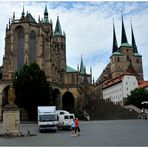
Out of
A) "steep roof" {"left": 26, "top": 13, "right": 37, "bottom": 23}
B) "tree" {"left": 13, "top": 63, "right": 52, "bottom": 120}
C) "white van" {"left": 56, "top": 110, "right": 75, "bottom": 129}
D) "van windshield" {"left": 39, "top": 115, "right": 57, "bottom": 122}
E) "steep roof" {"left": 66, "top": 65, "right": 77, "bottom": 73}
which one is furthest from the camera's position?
"steep roof" {"left": 66, "top": 65, "right": 77, "bottom": 73}

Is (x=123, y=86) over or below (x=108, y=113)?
over

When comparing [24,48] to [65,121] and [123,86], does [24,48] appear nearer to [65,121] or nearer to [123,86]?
[65,121]

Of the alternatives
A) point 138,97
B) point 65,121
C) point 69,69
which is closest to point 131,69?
point 138,97

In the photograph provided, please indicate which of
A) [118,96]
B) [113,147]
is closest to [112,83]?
[118,96]

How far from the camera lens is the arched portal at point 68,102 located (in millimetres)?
67812

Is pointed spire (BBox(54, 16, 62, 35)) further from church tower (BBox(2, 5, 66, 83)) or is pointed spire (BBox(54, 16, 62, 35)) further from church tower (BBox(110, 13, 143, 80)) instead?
church tower (BBox(2, 5, 66, 83))

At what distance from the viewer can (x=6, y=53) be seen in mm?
61750

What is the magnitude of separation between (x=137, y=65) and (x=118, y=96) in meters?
31.2

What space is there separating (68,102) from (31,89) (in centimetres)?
2105

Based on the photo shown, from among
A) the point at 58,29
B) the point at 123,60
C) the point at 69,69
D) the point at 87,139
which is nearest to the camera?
the point at 87,139

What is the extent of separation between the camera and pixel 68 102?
2729 inches

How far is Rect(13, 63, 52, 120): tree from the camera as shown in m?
49.1

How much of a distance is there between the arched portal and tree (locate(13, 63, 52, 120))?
1704 centimetres

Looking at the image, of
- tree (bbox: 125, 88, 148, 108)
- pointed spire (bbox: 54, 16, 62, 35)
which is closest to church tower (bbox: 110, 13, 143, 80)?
pointed spire (bbox: 54, 16, 62, 35)
